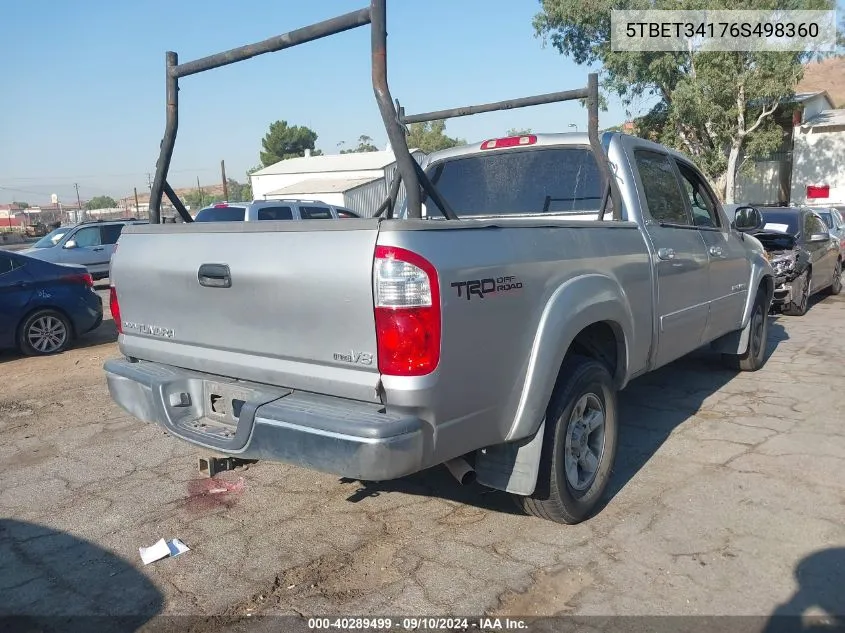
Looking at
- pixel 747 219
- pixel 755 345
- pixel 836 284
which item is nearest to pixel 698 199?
pixel 747 219

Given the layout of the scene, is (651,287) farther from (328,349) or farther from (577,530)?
(328,349)

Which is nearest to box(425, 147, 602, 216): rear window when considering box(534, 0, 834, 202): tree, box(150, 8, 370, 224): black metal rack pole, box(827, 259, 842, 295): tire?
box(150, 8, 370, 224): black metal rack pole

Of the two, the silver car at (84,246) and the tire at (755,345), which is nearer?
the tire at (755,345)

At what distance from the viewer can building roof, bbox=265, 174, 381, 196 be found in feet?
131

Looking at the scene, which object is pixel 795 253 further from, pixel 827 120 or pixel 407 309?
pixel 827 120

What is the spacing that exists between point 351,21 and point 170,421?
6.63ft

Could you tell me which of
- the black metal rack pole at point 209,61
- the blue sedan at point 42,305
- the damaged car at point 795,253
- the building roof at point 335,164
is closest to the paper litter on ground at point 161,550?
the black metal rack pole at point 209,61

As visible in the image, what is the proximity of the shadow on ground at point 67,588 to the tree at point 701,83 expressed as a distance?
24.8 metres

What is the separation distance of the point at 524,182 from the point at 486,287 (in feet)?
6.86

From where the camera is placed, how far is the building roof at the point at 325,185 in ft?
131

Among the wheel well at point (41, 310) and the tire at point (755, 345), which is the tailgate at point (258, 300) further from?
the wheel well at point (41, 310)

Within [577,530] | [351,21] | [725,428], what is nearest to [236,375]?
[351,21]

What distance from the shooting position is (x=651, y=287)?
4.14 m

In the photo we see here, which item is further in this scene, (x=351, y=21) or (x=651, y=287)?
(x=651, y=287)
